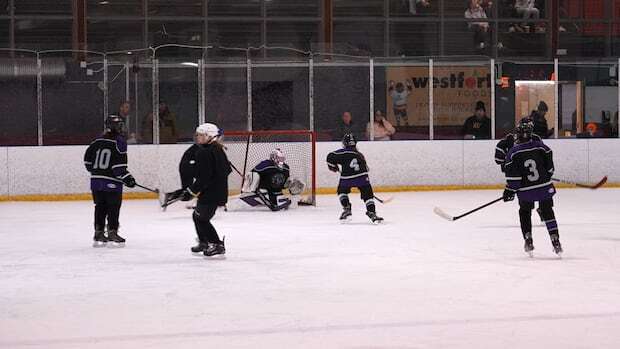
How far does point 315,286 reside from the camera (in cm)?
695

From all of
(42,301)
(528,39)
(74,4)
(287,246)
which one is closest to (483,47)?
(528,39)

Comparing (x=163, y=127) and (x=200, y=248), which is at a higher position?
(x=163, y=127)

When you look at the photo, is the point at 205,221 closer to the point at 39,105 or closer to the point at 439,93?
the point at 39,105

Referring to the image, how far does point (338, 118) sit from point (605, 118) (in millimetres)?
3783

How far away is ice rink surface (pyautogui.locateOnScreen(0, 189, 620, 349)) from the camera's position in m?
5.25

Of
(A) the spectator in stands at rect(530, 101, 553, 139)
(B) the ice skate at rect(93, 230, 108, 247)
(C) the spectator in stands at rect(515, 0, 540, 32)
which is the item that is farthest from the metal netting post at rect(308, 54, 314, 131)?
(B) the ice skate at rect(93, 230, 108, 247)

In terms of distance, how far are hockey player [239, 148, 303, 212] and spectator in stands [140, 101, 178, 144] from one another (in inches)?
89.6

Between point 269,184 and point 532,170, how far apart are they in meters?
5.55

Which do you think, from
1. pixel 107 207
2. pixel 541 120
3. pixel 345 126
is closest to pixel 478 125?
pixel 541 120

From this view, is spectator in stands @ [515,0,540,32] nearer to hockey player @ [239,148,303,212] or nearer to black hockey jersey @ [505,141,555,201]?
hockey player @ [239,148,303,212]

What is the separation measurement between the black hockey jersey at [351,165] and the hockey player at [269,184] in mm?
2014

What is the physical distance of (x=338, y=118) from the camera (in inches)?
627

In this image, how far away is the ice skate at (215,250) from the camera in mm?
8508

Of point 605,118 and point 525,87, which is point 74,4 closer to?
point 525,87
